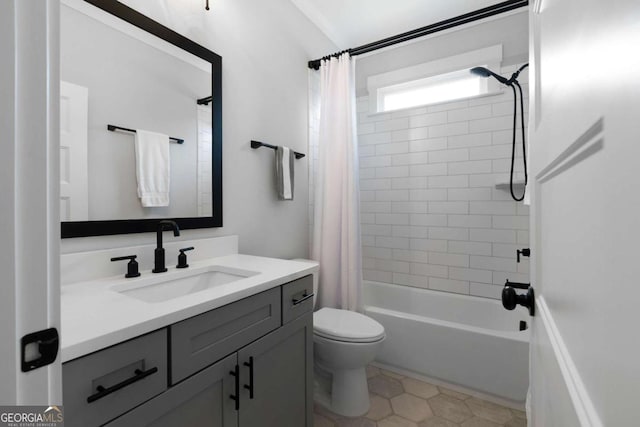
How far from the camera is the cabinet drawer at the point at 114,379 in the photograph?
1.95ft

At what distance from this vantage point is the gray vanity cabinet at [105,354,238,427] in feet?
2.34

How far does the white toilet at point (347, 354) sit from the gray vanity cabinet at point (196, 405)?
75 cm

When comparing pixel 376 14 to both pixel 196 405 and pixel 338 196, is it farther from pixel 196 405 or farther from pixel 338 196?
pixel 196 405

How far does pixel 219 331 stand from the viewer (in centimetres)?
91

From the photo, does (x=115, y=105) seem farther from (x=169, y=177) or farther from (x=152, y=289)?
(x=152, y=289)

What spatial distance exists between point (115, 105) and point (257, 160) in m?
0.82

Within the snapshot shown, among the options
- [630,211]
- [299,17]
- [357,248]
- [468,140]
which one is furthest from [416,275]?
[630,211]

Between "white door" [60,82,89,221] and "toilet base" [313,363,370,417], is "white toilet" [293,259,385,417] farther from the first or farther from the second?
"white door" [60,82,89,221]

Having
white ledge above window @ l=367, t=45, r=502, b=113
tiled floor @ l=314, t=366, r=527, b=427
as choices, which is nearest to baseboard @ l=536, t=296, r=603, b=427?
tiled floor @ l=314, t=366, r=527, b=427

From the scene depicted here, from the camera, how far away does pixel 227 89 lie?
5.43 ft

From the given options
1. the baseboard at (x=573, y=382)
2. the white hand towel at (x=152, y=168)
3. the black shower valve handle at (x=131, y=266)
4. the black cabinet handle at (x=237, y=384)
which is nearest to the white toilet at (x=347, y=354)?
the black cabinet handle at (x=237, y=384)

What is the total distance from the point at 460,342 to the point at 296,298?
1265 millimetres

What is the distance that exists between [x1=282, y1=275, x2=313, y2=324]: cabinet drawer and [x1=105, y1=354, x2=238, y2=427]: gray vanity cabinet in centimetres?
29

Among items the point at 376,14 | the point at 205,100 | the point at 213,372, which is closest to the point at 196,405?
the point at 213,372
